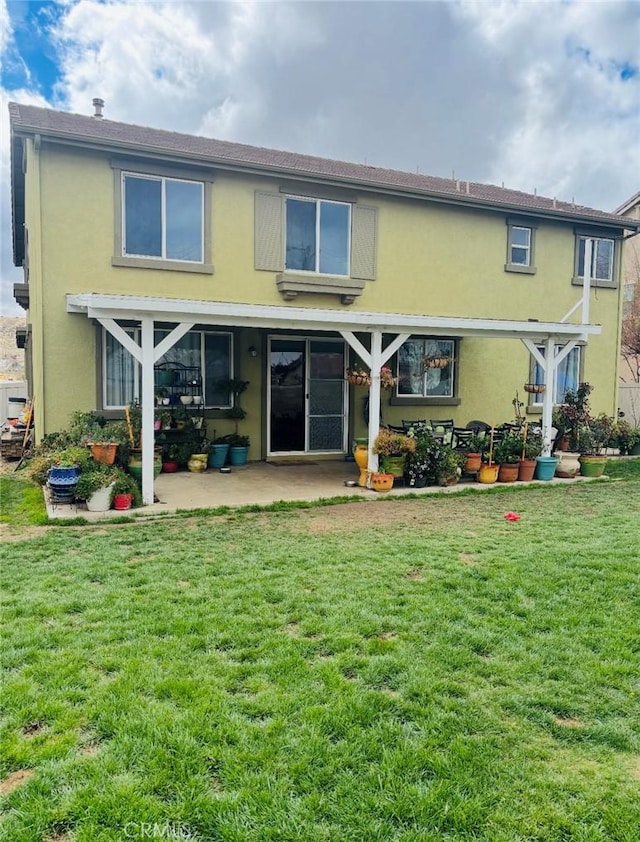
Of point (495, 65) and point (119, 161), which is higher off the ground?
point (495, 65)

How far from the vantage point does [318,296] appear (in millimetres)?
11359

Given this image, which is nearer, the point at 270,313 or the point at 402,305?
the point at 270,313

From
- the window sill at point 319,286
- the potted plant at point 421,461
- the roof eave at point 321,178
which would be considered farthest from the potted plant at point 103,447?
the roof eave at point 321,178

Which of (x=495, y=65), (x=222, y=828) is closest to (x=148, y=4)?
(x=495, y=65)

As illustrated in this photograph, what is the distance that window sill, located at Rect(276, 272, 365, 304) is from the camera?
10875 millimetres

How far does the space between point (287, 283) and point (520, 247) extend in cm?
585

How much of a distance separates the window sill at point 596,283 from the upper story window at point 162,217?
8616 millimetres

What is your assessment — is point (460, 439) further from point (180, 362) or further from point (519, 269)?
point (180, 362)

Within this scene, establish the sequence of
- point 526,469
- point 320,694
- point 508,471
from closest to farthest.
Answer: point 320,694, point 508,471, point 526,469

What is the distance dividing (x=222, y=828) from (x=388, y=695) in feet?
3.92

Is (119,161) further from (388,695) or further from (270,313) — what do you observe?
(388,695)

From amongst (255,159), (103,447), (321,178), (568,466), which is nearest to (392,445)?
(568,466)

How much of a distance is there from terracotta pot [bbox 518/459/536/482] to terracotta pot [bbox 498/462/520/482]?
116 millimetres

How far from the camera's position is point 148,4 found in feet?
33.0
